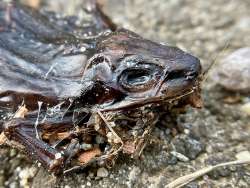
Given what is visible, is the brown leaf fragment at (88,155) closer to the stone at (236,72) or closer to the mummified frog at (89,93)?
the mummified frog at (89,93)

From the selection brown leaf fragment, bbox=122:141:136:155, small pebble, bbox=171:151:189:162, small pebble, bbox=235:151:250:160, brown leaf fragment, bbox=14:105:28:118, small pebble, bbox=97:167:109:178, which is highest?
brown leaf fragment, bbox=14:105:28:118

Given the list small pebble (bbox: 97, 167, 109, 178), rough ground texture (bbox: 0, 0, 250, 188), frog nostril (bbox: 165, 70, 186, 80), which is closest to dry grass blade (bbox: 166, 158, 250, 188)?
rough ground texture (bbox: 0, 0, 250, 188)

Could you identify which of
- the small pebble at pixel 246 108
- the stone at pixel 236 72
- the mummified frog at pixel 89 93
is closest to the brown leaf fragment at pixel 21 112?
the mummified frog at pixel 89 93

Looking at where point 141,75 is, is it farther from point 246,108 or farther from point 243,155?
point 246,108

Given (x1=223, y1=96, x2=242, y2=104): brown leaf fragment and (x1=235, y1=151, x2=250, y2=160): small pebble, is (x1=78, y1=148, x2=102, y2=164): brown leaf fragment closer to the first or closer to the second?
(x1=235, y1=151, x2=250, y2=160): small pebble

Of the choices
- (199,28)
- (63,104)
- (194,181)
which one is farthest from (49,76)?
(199,28)

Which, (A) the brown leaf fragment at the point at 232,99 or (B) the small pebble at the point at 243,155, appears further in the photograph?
(A) the brown leaf fragment at the point at 232,99

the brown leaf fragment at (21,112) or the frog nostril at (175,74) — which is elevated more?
the frog nostril at (175,74)

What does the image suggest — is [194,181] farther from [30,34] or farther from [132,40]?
[30,34]
